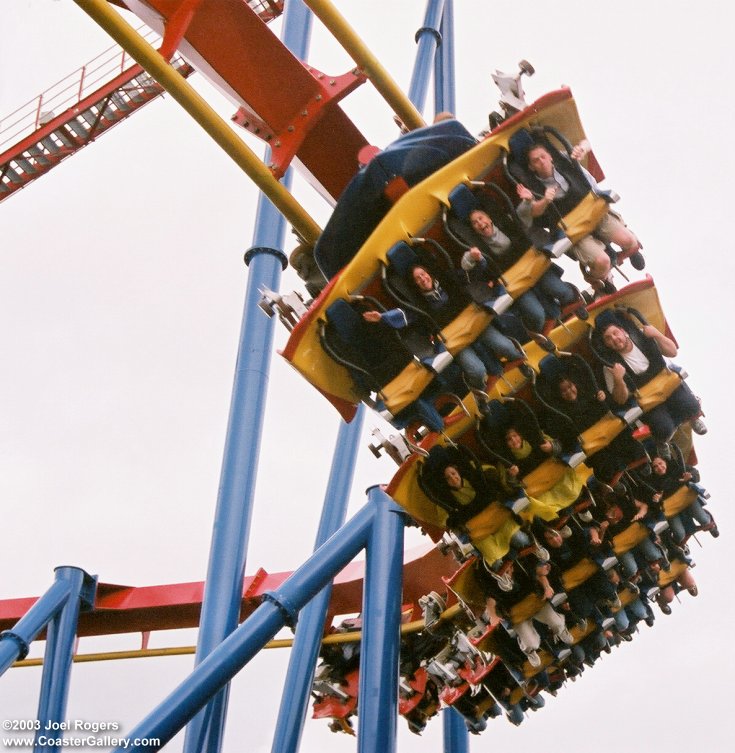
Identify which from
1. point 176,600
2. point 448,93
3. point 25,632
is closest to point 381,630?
point 25,632

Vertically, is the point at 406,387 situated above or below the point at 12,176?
below

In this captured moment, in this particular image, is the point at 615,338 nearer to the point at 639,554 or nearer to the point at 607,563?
the point at 607,563

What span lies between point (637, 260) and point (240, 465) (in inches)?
91.9

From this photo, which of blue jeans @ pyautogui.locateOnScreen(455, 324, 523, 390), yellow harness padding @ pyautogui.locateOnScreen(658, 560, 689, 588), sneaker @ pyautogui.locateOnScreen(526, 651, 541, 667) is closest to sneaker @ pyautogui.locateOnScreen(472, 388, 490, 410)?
blue jeans @ pyautogui.locateOnScreen(455, 324, 523, 390)

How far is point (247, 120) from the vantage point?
475 cm

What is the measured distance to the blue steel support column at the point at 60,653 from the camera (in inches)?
244

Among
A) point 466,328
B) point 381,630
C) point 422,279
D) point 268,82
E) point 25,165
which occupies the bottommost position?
point 381,630

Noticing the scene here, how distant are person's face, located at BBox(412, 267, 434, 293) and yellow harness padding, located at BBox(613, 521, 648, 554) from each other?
2.10 meters

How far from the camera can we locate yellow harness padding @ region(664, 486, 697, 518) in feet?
19.3

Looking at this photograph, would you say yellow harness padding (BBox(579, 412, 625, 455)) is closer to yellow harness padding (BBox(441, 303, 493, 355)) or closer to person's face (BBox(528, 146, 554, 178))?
yellow harness padding (BBox(441, 303, 493, 355))

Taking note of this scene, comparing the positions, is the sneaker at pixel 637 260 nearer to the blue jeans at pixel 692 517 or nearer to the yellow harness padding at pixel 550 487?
the yellow harness padding at pixel 550 487

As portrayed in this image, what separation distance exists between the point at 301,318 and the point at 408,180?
30.9 inches

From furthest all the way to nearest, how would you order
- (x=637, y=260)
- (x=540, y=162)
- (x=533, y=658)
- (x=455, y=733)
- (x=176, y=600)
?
(x=455, y=733) < (x=176, y=600) < (x=533, y=658) < (x=637, y=260) < (x=540, y=162)

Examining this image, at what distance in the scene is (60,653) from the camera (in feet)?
21.3
